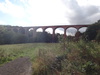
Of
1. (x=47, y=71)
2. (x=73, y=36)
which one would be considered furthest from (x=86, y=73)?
(x=73, y=36)

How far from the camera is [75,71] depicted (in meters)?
3.64

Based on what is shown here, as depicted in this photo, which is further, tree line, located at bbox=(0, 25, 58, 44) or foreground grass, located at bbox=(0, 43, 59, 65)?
tree line, located at bbox=(0, 25, 58, 44)

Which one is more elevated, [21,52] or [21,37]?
[21,37]

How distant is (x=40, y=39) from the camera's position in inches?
1821

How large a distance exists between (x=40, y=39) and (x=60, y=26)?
7.17 m

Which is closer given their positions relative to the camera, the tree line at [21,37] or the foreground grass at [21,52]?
the foreground grass at [21,52]

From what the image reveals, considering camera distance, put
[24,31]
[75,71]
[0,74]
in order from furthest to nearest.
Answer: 1. [24,31]
2. [0,74]
3. [75,71]

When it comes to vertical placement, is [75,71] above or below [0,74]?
above

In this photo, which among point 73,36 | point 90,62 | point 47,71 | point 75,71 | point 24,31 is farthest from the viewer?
point 24,31

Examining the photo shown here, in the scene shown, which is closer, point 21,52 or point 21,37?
point 21,52

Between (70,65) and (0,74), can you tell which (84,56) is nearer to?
(70,65)

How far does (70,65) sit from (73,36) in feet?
12.4

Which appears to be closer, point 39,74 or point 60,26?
point 39,74

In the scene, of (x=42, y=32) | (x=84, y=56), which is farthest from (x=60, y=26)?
(x=84, y=56)
